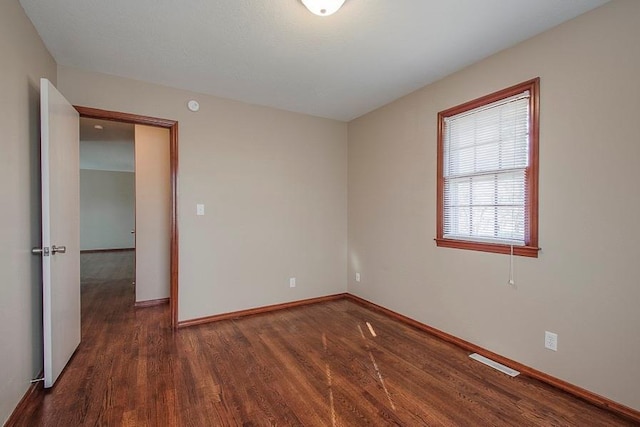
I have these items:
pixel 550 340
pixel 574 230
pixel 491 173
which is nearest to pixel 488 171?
pixel 491 173

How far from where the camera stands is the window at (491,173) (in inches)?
87.4

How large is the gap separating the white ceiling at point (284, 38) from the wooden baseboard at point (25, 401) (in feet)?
7.85

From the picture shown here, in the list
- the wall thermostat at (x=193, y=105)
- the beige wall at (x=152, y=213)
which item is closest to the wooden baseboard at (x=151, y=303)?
the beige wall at (x=152, y=213)

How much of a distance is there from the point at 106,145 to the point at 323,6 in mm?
6041

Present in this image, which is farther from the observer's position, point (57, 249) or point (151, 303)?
point (151, 303)

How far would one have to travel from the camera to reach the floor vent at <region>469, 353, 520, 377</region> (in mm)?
2217

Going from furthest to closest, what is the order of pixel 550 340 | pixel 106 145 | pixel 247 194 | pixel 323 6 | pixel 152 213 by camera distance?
pixel 106 145
pixel 152 213
pixel 247 194
pixel 550 340
pixel 323 6

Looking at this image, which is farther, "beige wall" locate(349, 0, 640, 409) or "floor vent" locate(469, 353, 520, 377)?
"floor vent" locate(469, 353, 520, 377)

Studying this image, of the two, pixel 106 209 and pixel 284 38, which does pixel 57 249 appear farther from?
pixel 106 209

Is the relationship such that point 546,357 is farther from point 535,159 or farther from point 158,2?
point 158,2

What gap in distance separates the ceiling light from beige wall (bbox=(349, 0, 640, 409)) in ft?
4.78

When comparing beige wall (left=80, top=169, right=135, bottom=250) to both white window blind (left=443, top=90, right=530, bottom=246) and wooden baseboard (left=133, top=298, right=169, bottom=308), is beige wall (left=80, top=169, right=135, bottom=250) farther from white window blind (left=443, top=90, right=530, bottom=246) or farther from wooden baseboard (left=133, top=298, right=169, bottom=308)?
white window blind (left=443, top=90, right=530, bottom=246)

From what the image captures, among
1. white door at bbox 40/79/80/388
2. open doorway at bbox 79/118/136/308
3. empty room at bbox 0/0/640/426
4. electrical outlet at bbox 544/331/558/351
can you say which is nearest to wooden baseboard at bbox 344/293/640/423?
empty room at bbox 0/0/640/426

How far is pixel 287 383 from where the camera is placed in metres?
2.11
